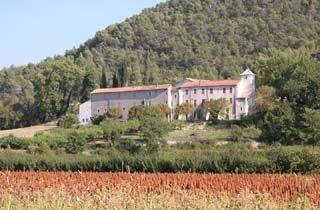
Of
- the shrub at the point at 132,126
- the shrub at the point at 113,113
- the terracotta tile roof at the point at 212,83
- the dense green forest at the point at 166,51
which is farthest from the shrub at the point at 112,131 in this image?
the dense green forest at the point at 166,51

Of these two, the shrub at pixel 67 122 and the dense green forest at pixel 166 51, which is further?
the dense green forest at pixel 166 51

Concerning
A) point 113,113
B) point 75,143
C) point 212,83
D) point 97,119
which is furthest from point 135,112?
point 75,143

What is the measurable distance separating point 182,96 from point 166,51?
2727 inches

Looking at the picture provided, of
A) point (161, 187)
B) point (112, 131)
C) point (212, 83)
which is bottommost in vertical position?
point (112, 131)

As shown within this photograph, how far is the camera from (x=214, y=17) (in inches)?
6722

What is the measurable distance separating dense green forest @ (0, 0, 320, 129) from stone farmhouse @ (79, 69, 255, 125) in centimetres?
570

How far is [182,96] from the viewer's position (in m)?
89.4

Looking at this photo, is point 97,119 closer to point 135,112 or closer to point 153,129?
point 135,112

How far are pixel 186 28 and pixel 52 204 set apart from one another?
535 feet

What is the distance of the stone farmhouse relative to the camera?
278ft

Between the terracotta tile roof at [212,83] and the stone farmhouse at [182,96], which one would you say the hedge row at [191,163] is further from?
the terracotta tile roof at [212,83]

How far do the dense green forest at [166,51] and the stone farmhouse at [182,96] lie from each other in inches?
224

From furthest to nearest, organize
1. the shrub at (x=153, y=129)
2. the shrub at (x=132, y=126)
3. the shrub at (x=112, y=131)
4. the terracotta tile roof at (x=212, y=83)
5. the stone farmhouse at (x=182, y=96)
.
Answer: the terracotta tile roof at (x=212, y=83)
the stone farmhouse at (x=182, y=96)
the shrub at (x=132, y=126)
the shrub at (x=112, y=131)
the shrub at (x=153, y=129)

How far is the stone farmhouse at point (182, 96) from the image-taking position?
84.6 meters
